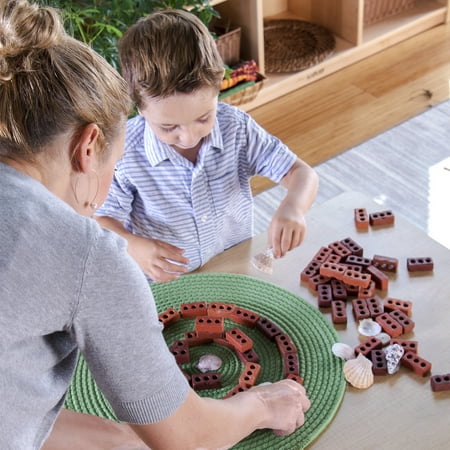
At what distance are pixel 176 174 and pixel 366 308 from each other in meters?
0.50

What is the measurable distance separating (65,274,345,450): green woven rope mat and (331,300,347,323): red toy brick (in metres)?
0.02

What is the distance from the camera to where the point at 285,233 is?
1.41 meters

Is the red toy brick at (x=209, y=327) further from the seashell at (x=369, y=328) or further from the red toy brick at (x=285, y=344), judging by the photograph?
the seashell at (x=369, y=328)

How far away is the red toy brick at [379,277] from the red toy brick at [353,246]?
0.21ft

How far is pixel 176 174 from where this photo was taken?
1.58 metres

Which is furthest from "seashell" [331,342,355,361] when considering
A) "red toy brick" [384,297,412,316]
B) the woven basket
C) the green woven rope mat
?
the woven basket

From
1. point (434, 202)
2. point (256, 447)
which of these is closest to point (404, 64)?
point (434, 202)

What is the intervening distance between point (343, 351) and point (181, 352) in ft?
0.88

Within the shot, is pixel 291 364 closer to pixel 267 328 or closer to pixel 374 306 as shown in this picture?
pixel 267 328

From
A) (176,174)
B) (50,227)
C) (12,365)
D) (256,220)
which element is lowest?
(256,220)

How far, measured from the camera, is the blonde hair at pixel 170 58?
4.54ft

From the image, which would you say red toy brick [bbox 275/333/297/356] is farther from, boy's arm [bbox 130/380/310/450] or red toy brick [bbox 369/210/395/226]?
red toy brick [bbox 369/210/395/226]

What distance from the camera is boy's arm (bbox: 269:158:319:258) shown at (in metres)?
1.41

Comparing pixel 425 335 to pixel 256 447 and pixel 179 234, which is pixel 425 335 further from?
pixel 179 234
